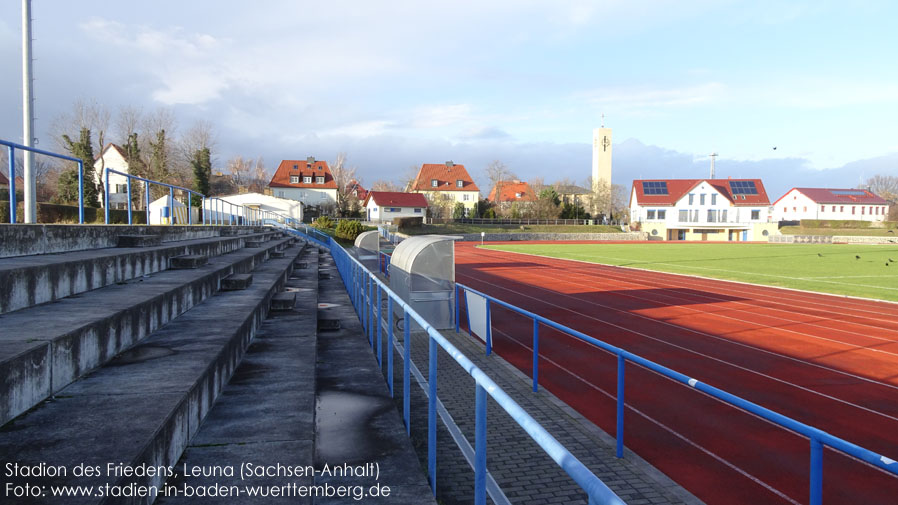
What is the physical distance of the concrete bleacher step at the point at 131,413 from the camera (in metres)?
2.28

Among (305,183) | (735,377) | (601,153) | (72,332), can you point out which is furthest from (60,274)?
(601,153)

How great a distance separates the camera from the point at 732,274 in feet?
76.4

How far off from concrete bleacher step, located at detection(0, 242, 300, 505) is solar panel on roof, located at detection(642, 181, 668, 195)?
77872mm

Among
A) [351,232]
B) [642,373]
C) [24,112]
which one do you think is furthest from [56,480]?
[351,232]

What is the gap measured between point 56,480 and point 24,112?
8970 millimetres

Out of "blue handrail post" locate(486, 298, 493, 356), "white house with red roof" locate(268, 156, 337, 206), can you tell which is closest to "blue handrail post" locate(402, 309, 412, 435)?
"blue handrail post" locate(486, 298, 493, 356)

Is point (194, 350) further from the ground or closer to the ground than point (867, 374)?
further from the ground

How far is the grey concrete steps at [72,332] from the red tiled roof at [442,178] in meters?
86.9

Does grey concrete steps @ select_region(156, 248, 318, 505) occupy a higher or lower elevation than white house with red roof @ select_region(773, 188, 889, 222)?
lower

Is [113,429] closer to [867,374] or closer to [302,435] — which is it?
[302,435]

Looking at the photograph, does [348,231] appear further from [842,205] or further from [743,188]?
[842,205]

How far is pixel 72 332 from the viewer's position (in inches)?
124

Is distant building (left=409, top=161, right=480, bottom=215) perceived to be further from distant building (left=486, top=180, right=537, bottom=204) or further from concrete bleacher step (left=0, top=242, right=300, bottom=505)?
concrete bleacher step (left=0, top=242, right=300, bottom=505)

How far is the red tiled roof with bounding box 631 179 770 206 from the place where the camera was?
72562 mm
